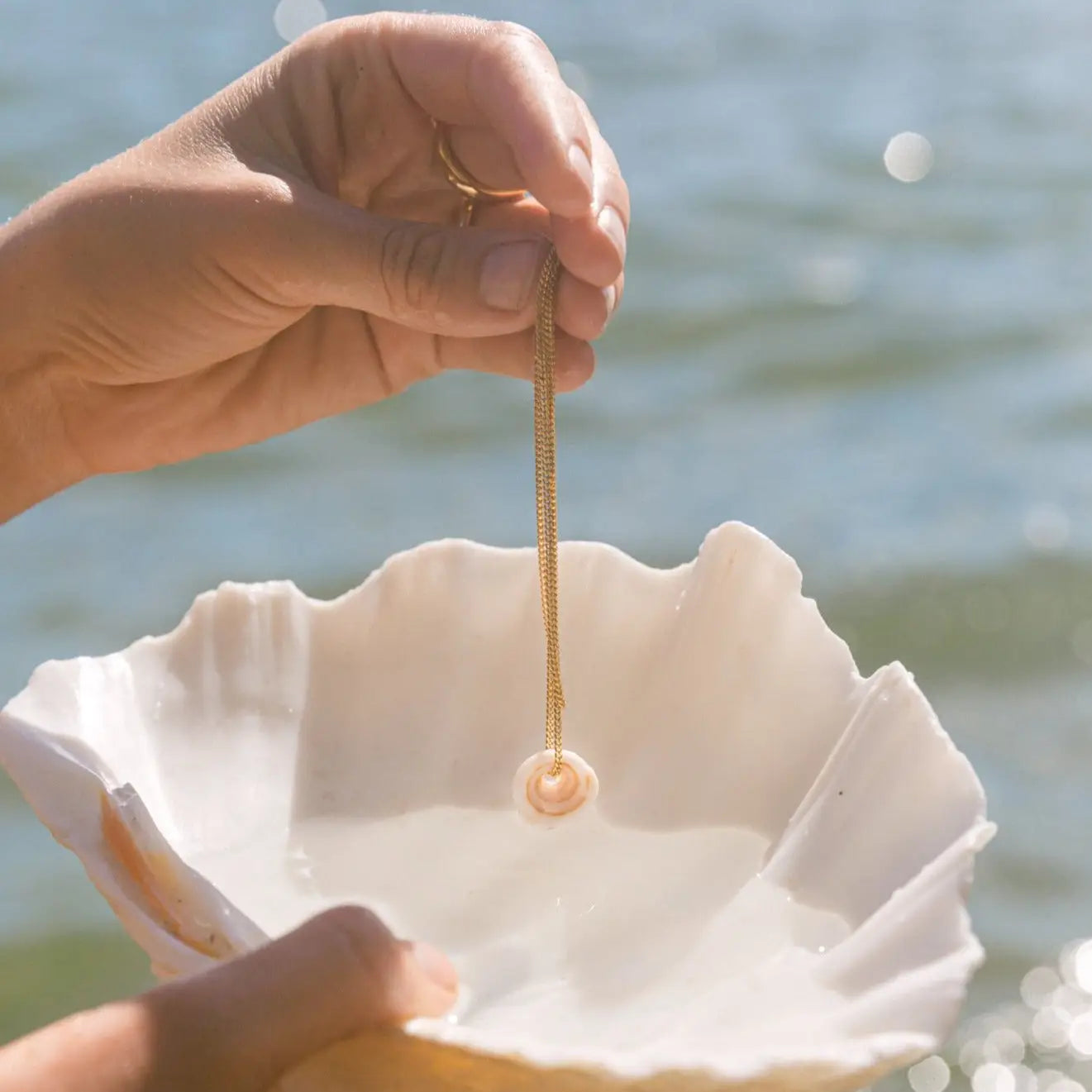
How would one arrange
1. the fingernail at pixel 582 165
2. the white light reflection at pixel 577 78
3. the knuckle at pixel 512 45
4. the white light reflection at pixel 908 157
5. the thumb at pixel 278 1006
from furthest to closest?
the white light reflection at pixel 577 78
the white light reflection at pixel 908 157
the knuckle at pixel 512 45
the fingernail at pixel 582 165
the thumb at pixel 278 1006

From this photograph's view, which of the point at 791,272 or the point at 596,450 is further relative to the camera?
the point at 791,272

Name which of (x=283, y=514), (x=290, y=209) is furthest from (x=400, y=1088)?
(x=283, y=514)

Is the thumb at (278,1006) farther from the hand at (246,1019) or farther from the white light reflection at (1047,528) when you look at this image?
the white light reflection at (1047,528)

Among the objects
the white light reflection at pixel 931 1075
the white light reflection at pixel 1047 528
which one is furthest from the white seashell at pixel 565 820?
the white light reflection at pixel 1047 528

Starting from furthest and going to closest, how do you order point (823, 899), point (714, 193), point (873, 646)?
point (714, 193) < point (873, 646) < point (823, 899)

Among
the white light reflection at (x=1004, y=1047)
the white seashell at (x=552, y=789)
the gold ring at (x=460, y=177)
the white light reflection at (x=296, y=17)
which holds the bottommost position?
the white light reflection at (x=1004, y=1047)

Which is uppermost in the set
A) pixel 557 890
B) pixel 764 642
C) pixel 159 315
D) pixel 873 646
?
pixel 159 315

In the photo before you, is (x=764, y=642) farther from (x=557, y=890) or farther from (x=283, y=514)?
(x=283, y=514)

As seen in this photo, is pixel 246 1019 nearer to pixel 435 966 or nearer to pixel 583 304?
pixel 435 966
